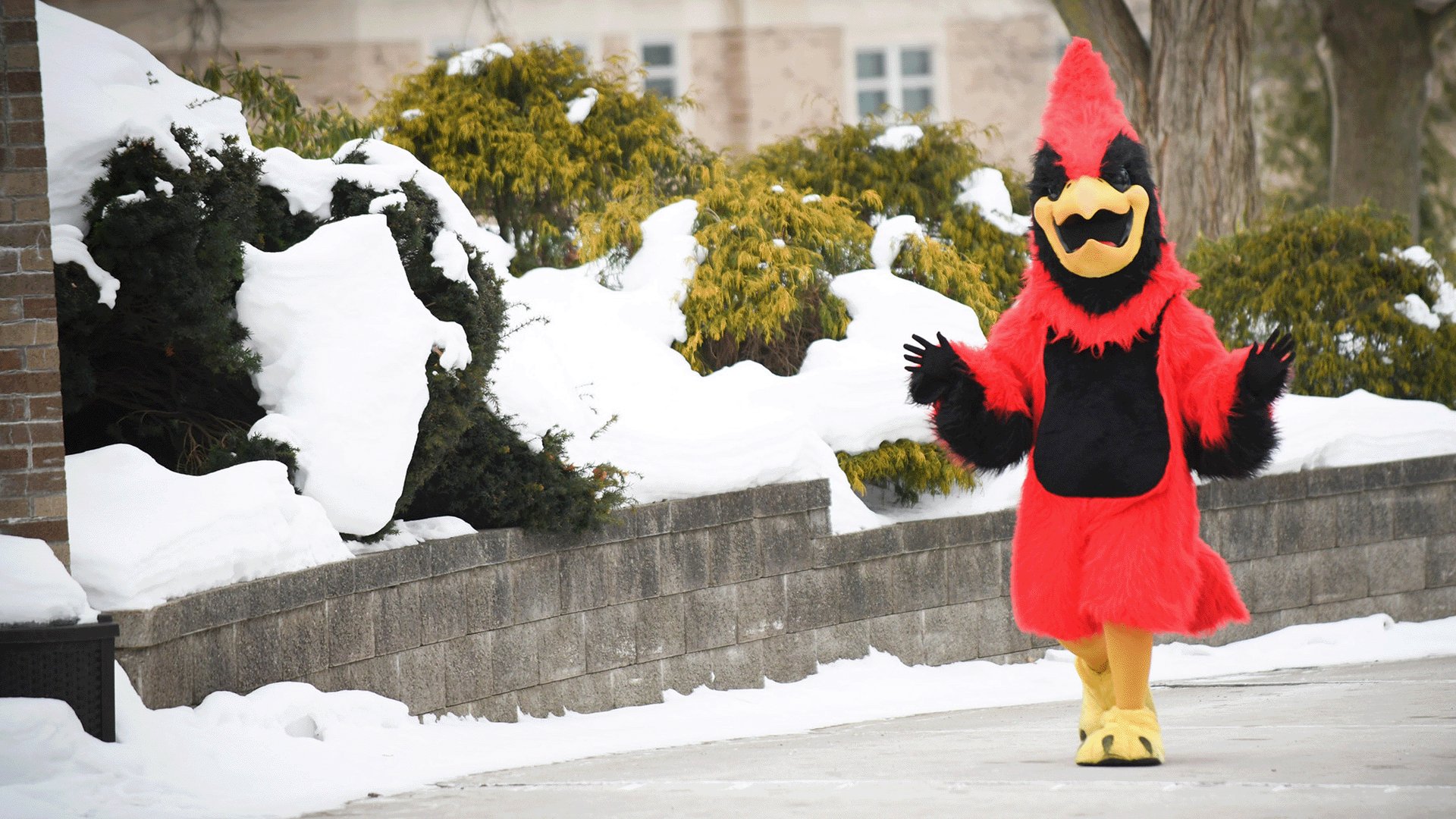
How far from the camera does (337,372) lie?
16.5 feet

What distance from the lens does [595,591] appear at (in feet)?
19.5

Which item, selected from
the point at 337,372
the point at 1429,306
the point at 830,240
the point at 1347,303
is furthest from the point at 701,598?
the point at 1429,306

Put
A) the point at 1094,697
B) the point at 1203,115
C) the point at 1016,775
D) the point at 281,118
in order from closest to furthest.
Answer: the point at 1016,775 < the point at 1094,697 < the point at 281,118 < the point at 1203,115

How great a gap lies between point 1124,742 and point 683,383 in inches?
126

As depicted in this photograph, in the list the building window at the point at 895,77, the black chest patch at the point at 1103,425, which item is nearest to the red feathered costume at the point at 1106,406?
the black chest patch at the point at 1103,425

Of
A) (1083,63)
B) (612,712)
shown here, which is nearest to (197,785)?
(612,712)

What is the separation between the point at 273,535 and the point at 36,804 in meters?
1.23

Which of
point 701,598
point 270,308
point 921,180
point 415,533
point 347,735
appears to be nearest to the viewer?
point 347,735

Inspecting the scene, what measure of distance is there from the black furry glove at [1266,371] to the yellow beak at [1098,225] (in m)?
0.46

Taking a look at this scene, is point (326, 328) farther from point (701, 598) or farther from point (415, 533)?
point (701, 598)

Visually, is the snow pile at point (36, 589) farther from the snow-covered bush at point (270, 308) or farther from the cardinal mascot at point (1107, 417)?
the cardinal mascot at point (1107, 417)

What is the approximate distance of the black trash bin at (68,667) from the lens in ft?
12.8

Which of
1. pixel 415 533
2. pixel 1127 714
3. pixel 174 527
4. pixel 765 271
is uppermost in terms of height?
pixel 765 271

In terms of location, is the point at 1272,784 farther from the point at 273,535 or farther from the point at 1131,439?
the point at 273,535
